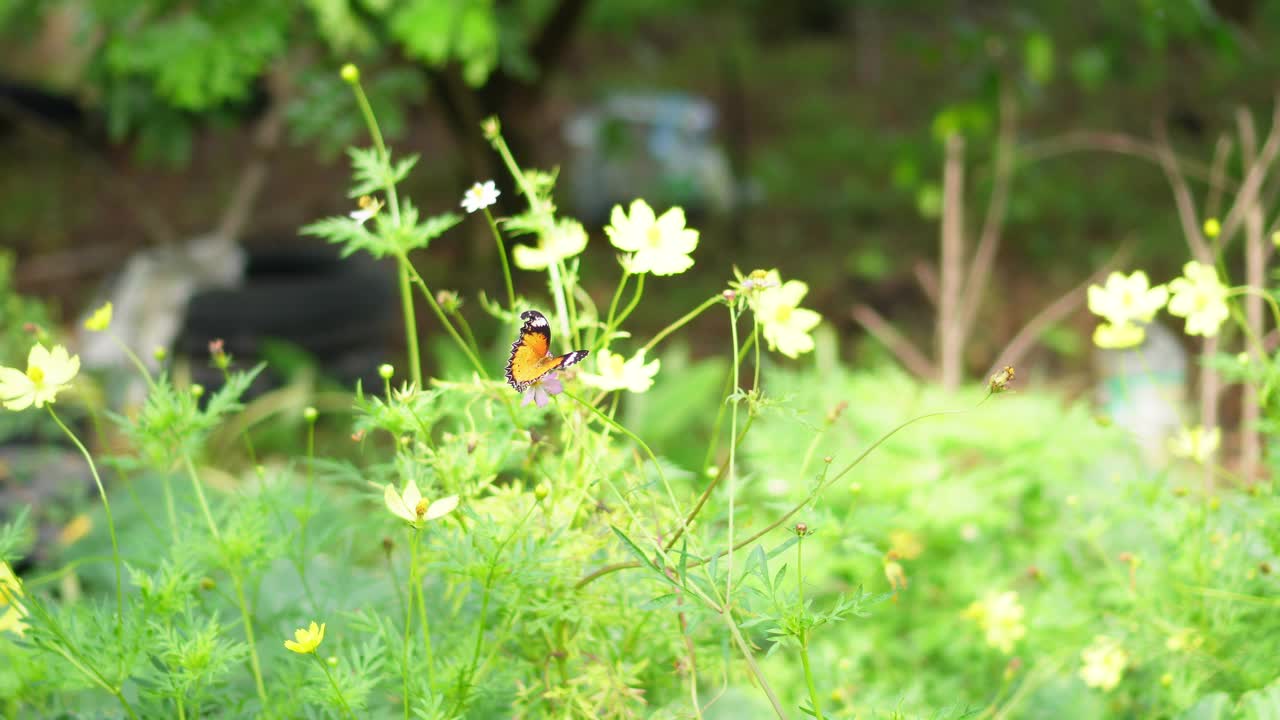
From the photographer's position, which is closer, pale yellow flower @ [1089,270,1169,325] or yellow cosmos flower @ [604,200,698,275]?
yellow cosmos flower @ [604,200,698,275]

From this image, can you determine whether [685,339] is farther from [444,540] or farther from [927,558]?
[444,540]

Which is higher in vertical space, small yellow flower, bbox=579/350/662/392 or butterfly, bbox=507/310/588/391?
butterfly, bbox=507/310/588/391

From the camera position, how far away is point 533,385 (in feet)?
2.11

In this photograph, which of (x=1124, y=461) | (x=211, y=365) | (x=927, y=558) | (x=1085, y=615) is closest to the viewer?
(x=1085, y=615)

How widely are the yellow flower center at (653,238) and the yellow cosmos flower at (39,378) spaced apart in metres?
0.37

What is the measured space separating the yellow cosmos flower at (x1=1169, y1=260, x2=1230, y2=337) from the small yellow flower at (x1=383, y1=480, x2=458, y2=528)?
60 centimetres

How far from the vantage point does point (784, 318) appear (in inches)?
30.2

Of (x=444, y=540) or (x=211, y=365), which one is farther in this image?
(x=211, y=365)

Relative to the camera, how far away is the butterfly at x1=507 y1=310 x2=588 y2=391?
64cm

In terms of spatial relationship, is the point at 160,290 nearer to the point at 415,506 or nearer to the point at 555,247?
the point at 555,247

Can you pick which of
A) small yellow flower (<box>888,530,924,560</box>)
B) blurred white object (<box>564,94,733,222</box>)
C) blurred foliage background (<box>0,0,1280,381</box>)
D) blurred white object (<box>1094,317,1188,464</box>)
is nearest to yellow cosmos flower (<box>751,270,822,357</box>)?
small yellow flower (<box>888,530,924,560</box>)

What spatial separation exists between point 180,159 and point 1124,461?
2.80 m

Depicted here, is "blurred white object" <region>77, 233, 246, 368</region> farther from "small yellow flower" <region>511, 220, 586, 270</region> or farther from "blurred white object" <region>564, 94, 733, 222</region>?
"small yellow flower" <region>511, 220, 586, 270</region>

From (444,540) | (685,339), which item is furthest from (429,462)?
(685,339)
